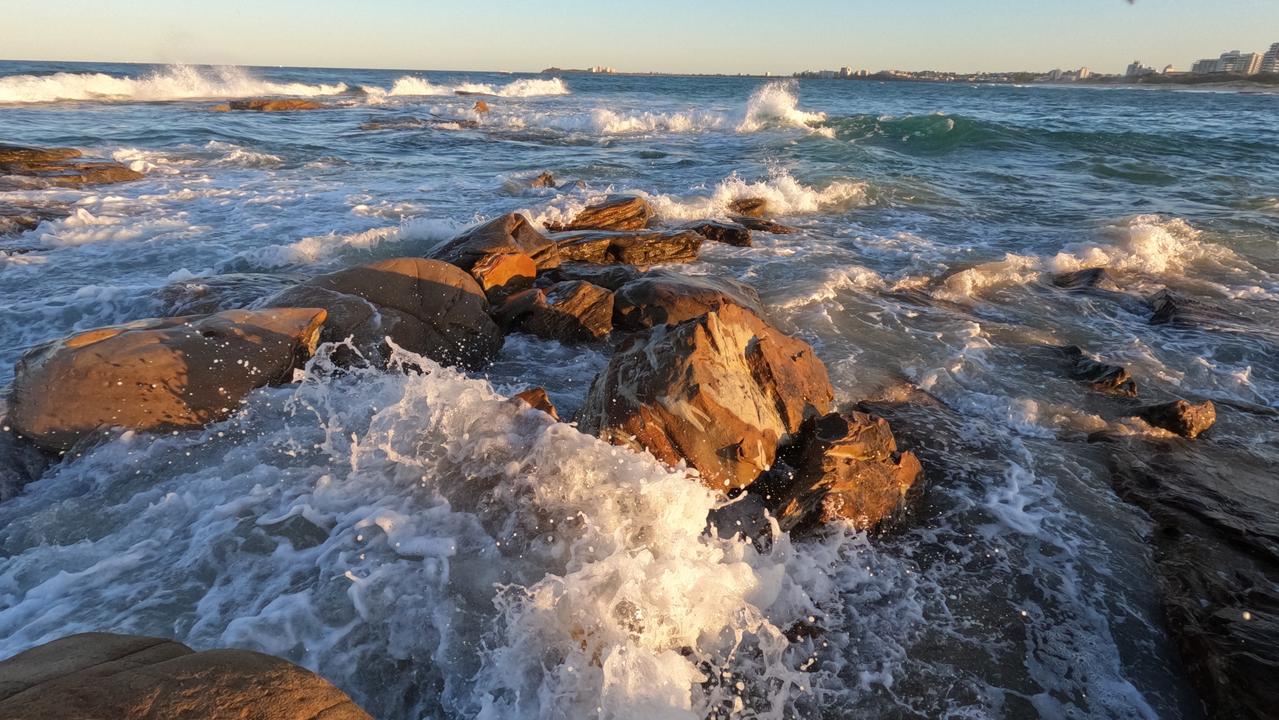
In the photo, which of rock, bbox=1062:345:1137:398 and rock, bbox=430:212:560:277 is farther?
rock, bbox=430:212:560:277

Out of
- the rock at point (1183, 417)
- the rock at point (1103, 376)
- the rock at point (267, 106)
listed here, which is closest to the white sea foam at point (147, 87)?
the rock at point (267, 106)

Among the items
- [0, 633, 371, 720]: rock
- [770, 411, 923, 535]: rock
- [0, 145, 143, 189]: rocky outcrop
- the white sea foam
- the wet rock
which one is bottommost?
the wet rock

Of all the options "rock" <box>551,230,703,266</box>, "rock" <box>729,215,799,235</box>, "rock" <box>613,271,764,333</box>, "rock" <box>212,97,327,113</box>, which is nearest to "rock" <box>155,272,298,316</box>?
"rock" <box>551,230,703,266</box>

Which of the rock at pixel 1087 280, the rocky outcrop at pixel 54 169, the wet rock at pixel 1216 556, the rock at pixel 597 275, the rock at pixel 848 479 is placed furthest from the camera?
the rocky outcrop at pixel 54 169

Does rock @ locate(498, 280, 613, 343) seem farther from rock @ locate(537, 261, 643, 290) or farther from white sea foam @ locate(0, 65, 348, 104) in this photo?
white sea foam @ locate(0, 65, 348, 104)

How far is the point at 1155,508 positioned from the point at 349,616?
4.75 meters

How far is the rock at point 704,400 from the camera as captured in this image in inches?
152

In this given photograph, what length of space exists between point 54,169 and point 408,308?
41.6ft

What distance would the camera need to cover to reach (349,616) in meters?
3.02

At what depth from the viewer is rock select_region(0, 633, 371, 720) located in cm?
168

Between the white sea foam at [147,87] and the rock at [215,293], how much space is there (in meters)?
32.5

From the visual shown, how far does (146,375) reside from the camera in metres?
4.39

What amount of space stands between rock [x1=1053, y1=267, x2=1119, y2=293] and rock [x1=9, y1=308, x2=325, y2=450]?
30.2 ft

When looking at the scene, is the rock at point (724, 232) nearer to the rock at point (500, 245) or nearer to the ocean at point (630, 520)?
the ocean at point (630, 520)
